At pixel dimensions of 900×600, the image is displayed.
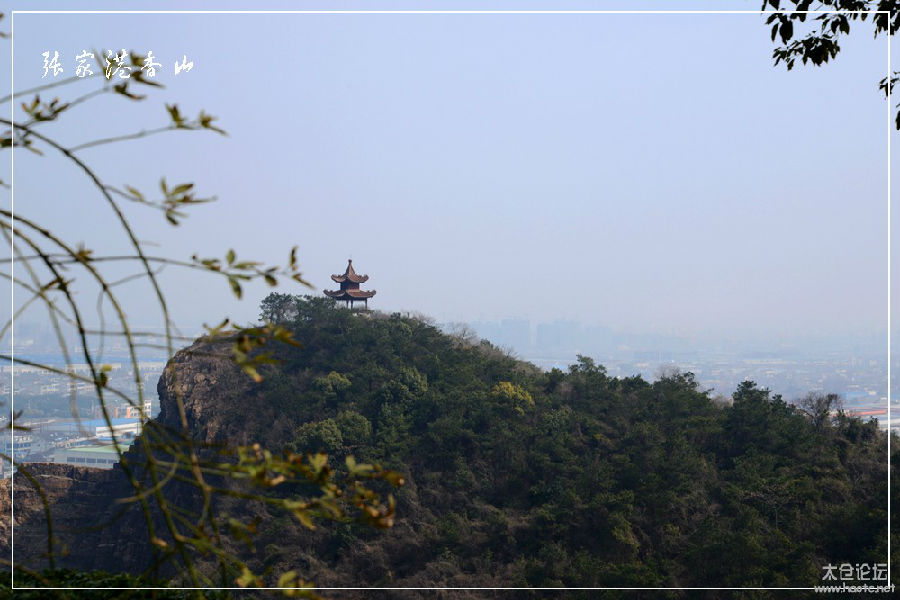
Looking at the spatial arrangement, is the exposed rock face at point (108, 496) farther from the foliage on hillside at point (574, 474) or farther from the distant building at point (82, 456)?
the distant building at point (82, 456)

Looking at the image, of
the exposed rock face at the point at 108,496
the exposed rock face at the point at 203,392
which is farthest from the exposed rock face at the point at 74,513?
the exposed rock face at the point at 203,392

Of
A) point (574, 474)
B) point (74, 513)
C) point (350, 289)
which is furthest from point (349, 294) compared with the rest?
point (574, 474)

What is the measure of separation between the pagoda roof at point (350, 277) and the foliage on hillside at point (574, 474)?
7.68 ft

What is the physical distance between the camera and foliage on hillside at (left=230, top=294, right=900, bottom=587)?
289 inches

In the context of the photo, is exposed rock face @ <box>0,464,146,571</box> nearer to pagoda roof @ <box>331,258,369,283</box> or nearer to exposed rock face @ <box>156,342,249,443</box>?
exposed rock face @ <box>156,342,249,443</box>

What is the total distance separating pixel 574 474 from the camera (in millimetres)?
8789

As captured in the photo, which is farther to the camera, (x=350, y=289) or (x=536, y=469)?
(x=350, y=289)

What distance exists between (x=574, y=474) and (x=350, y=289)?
6.19m

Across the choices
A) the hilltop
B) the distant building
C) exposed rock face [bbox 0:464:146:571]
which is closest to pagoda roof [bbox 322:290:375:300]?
the hilltop

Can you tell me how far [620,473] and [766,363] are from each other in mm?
8039

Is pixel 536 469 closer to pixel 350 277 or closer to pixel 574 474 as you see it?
pixel 574 474

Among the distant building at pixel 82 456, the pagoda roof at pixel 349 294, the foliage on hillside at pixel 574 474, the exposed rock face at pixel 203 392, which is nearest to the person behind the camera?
the foliage on hillside at pixel 574 474

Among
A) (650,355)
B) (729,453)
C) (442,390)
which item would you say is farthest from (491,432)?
(650,355)

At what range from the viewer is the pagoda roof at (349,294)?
1373 cm
